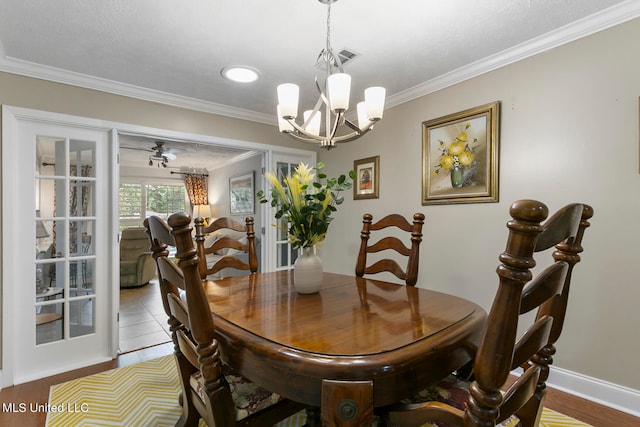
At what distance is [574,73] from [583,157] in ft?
1.78

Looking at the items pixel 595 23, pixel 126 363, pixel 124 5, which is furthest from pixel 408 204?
pixel 126 363

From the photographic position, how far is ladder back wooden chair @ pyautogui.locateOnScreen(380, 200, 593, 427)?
1.66ft

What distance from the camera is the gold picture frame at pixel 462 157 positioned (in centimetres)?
227

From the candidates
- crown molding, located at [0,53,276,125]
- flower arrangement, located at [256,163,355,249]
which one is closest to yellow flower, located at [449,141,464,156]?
flower arrangement, located at [256,163,355,249]

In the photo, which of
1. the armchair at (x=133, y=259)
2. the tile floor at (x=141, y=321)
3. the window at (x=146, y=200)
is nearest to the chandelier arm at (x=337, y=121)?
the tile floor at (x=141, y=321)

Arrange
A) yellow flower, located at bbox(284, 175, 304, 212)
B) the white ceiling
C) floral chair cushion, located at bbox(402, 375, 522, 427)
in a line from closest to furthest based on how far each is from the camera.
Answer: floral chair cushion, located at bbox(402, 375, 522, 427), yellow flower, located at bbox(284, 175, 304, 212), the white ceiling

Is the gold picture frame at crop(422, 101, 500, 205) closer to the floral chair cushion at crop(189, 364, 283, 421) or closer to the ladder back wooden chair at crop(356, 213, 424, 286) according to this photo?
the ladder back wooden chair at crop(356, 213, 424, 286)

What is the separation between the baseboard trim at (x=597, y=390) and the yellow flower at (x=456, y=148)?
A: 1649 mm

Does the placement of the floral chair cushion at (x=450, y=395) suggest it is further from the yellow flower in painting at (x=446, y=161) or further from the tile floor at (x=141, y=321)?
the tile floor at (x=141, y=321)

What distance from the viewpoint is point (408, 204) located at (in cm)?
287

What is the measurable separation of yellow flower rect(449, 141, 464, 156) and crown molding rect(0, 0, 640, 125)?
514 mm

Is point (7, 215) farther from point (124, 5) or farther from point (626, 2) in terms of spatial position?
point (626, 2)

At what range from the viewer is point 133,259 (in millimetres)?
5082

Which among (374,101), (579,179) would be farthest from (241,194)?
(579,179)
